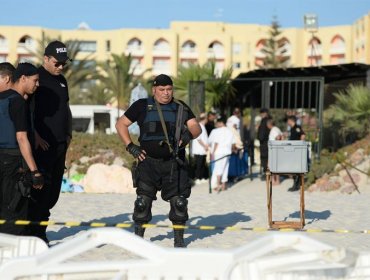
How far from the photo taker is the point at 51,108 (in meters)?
6.62

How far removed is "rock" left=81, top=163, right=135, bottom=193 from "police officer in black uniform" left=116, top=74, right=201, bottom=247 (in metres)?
6.98

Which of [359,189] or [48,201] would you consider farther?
[359,189]

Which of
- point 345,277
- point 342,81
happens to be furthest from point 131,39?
point 345,277

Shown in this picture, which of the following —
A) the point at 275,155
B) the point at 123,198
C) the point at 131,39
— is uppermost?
the point at 131,39

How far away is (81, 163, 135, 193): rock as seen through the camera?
1373 centimetres

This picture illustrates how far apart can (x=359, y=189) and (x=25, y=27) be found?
69883 mm

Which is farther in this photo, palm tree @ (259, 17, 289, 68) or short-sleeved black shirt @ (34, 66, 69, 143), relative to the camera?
palm tree @ (259, 17, 289, 68)

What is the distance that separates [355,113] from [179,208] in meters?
10.1

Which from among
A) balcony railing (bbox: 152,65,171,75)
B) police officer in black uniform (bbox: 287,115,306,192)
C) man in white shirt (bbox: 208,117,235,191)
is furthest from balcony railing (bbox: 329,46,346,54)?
man in white shirt (bbox: 208,117,235,191)

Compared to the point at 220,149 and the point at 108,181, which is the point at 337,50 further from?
the point at 108,181

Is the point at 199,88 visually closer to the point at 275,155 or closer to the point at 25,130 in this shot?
the point at 275,155

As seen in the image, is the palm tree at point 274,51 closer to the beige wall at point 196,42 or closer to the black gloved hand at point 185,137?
the beige wall at point 196,42

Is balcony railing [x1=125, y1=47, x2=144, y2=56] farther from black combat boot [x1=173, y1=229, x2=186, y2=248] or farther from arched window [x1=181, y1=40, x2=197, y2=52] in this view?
black combat boot [x1=173, y1=229, x2=186, y2=248]

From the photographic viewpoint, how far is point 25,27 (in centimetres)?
7894
